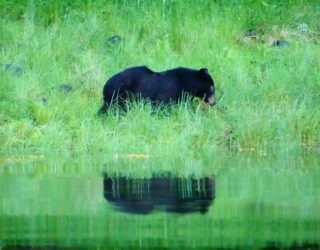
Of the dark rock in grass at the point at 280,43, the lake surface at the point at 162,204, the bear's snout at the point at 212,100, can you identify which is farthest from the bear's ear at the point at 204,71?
the lake surface at the point at 162,204

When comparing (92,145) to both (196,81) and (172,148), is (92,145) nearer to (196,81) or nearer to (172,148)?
(172,148)

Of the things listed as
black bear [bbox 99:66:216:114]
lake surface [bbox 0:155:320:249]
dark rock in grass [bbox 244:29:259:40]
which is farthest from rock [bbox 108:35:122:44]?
lake surface [bbox 0:155:320:249]

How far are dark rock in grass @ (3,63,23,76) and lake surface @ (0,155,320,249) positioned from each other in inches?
146

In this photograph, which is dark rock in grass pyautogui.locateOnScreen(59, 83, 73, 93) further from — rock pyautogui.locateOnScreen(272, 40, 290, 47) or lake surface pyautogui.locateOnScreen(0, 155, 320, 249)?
rock pyautogui.locateOnScreen(272, 40, 290, 47)

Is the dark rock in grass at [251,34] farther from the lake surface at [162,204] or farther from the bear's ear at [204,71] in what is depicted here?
the lake surface at [162,204]

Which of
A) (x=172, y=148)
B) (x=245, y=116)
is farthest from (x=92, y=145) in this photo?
(x=245, y=116)

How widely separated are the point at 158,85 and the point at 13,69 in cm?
229

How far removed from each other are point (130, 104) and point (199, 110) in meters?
0.91

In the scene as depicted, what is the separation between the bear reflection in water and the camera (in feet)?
35.2

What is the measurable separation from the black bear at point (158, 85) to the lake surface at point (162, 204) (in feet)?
8.68

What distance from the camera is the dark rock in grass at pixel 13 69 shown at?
1778 cm

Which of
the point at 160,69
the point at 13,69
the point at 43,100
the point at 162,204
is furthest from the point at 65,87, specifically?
the point at 162,204

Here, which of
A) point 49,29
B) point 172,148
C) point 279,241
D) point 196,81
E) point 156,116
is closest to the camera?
point 279,241

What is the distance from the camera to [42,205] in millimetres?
10883
